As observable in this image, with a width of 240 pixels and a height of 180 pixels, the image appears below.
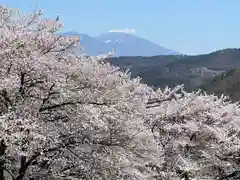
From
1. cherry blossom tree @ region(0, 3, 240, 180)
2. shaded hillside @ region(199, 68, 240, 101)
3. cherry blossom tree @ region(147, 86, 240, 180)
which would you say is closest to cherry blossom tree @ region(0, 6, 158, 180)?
cherry blossom tree @ region(0, 3, 240, 180)

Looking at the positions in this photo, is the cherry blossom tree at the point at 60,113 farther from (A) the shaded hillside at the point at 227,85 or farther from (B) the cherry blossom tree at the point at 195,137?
(A) the shaded hillside at the point at 227,85

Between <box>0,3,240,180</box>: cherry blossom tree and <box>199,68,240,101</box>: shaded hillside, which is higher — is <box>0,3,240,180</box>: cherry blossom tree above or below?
above

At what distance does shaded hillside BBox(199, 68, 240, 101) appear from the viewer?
169 metres

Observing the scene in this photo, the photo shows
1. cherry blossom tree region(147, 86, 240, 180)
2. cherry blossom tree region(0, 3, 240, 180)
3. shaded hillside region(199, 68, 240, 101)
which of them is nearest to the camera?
cherry blossom tree region(0, 3, 240, 180)

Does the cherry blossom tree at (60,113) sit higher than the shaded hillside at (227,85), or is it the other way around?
the cherry blossom tree at (60,113)

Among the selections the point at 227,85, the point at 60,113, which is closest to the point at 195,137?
the point at 60,113

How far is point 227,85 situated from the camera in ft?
601

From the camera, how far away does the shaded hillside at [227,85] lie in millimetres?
168875

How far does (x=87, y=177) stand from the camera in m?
18.4

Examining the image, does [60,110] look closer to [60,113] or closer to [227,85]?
[60,113]

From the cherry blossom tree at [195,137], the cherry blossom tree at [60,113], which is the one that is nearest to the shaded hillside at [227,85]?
the cherry blossom tree at [195,137]

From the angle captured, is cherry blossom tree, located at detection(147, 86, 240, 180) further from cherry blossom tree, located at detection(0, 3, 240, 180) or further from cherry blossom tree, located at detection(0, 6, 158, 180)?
cherry blossom tree, located at detection(0, 6, 158, 180)

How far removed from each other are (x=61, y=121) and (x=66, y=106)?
25.5 inches

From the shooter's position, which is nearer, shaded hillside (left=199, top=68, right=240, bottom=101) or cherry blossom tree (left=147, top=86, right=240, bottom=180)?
cherry blossom tree (left=147, top=86, right=240, bottom=180)
